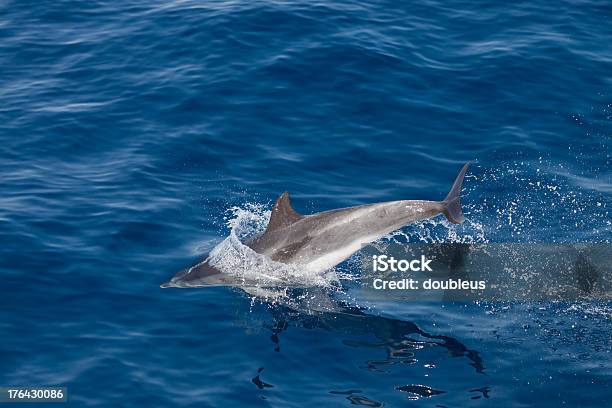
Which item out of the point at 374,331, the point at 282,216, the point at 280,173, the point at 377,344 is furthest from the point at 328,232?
the point at 280,173

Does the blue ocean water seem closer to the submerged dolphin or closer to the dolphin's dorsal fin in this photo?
the submerged dolphin

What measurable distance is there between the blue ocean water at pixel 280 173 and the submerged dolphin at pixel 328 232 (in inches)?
49.5

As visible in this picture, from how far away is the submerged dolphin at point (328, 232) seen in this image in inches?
770

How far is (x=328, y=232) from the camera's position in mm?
19812

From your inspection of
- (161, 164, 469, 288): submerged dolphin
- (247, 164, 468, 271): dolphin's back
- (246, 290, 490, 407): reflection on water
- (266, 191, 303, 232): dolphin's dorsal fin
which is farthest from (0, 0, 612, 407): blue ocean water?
(266, 191, 303, 232): dolphin's dorsal fin

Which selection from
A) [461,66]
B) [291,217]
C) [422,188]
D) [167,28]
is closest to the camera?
[291,217]

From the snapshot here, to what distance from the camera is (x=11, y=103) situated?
26594mm

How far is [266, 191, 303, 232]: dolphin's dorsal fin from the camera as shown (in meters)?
19.2

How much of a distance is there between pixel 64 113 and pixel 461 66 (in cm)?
1134

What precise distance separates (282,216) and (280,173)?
3914 millimetres

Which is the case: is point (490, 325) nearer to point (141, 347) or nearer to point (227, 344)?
point (227, 344)

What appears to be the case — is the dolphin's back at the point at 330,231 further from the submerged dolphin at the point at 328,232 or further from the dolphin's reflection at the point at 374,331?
the dolphin's reflection at the point at 374,331

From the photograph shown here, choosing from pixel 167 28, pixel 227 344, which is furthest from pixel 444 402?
pixel 167 28

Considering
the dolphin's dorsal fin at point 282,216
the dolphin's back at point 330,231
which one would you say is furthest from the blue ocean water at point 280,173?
the dolphin's dorsal fin at point 282,216
